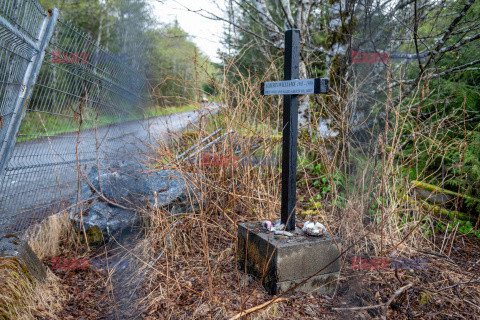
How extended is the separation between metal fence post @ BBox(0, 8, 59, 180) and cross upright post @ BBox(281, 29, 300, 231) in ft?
6.82

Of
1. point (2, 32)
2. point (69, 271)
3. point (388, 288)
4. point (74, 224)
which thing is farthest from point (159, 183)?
point (388, 288)

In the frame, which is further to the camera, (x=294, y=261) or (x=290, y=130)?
(x=290, y=130)


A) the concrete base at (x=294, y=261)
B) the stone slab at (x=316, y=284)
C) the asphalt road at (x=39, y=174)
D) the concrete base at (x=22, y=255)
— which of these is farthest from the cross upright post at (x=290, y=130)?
the concrete base at (x=22, y=255)

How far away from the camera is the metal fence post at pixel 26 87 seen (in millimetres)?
2729

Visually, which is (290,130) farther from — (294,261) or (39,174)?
(39,174)

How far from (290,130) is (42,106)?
7.69 ft

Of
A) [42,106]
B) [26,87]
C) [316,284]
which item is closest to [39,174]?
[42,106]

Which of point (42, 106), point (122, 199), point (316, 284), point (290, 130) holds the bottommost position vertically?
point (316, 284)

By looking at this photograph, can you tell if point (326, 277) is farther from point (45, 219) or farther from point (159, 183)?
point (45, 219)

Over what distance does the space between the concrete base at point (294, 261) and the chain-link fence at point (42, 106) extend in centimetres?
171

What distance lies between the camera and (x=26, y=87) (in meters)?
2.81

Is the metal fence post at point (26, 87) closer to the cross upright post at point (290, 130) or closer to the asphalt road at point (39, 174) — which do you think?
the asphalt road at point (39, 174)

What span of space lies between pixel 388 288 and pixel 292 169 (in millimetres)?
1198

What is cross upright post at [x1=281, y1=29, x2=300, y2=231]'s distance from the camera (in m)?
2.80
